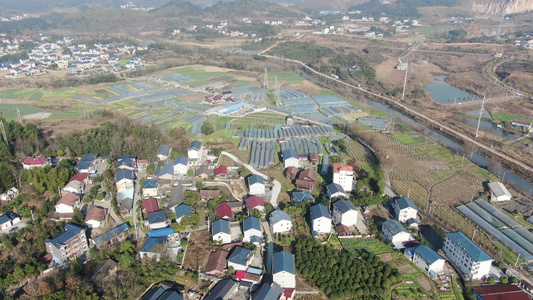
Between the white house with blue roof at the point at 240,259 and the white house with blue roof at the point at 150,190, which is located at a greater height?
the white house with blue roof at the point at 150,190

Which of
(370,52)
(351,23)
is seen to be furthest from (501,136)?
(351,23)

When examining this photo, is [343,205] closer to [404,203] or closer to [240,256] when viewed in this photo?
[404,203]

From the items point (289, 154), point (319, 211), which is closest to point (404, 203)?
point (319, 211)

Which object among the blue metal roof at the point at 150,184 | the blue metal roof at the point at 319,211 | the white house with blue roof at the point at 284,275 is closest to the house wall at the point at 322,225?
the blue metal roof at the point at 319,211

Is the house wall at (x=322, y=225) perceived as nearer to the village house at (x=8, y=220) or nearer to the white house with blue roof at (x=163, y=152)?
the white house with blue roof at (x=163, y=152)

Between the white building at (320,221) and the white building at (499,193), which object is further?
the white building at (499,193)

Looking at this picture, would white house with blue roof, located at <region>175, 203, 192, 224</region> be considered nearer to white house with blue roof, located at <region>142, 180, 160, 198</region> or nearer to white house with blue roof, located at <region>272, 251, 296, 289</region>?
white house with blue roof, located at <region>142, 180, 160, 198</region>
